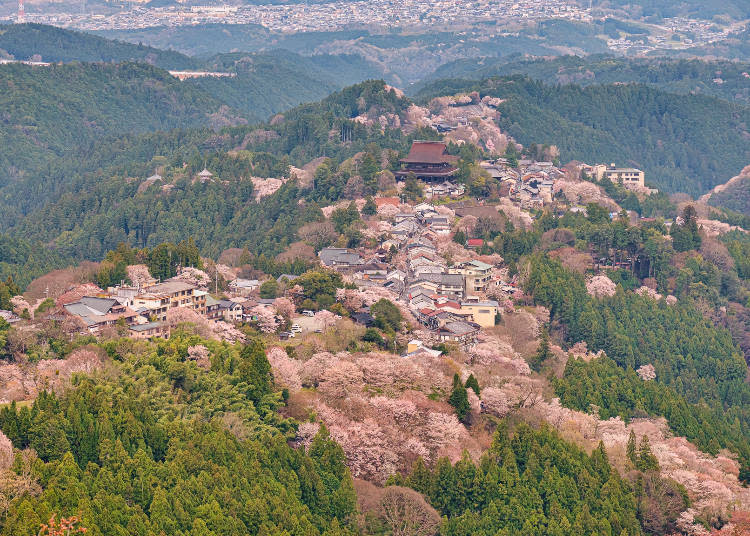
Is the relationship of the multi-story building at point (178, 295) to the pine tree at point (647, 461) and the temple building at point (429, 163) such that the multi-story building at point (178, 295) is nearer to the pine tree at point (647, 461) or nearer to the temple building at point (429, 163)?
the pine tree at point (647, 461)

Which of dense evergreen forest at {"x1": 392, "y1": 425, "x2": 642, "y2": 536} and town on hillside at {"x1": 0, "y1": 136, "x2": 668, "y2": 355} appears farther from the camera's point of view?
town on hillside at {"x1": 0, "y1": 136, "x2": 668, "y2": 355}

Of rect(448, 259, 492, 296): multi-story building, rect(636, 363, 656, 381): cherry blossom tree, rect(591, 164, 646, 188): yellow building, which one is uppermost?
rect(448, 259, 492, 296): multi-story building

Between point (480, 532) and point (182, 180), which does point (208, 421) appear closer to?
point (480, 532)

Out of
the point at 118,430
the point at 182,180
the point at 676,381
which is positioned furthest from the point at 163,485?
the point at 182,180

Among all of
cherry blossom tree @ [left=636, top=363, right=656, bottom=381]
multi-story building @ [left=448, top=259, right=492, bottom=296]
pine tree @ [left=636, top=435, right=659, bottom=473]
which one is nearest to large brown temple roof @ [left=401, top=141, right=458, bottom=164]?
multi-story building @ [left=448, top=259, right=492, bottom=296]

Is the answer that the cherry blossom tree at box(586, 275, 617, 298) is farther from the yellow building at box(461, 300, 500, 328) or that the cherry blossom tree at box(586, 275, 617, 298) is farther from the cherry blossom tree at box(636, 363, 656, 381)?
the yellow building at box(461, 300, 500, 328)

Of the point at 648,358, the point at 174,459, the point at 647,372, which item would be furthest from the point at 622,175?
the point at 174,459

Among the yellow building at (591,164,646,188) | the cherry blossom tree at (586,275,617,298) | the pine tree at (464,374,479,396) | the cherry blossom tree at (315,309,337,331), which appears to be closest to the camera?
the pine tree at (464,374,479,396)

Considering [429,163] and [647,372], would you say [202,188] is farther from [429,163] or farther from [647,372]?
[647,372]
